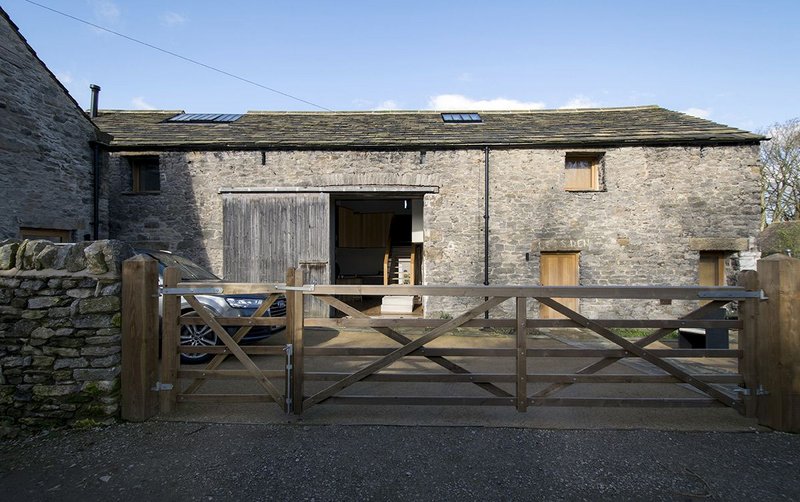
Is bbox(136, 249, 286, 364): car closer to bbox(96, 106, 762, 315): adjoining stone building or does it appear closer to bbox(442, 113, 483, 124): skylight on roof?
bbox(96, 106, 762, 315): adjoining stone building

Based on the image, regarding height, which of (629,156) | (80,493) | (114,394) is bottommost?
(80,493)

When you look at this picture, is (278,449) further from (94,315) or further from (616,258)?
(616,258)

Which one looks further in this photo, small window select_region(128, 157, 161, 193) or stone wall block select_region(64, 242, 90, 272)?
small window select_region(128, 157, 161, 193)

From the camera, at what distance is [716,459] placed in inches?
118

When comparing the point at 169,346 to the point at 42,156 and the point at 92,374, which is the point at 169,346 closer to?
the point at 92,374

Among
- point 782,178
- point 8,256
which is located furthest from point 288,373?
point 782,178

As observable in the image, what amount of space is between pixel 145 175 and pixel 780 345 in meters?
12.7

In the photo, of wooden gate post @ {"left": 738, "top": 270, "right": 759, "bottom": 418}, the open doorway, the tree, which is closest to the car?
wooden gate post @ {"left": 738, "top": 270, "right": 759, "bottom": 418}

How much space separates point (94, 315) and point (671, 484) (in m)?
5.29

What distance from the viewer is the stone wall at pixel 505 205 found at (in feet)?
29.7

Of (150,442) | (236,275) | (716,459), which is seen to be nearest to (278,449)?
(150,442)

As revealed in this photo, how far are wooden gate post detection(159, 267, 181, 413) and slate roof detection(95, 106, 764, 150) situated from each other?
6284mm

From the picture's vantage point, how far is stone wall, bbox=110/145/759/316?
9.05m

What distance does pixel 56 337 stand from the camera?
11.6 feet
